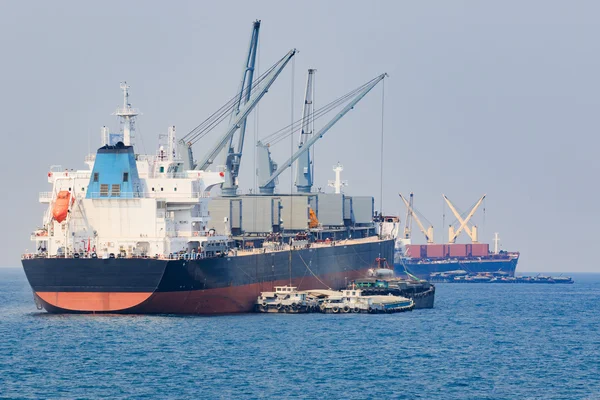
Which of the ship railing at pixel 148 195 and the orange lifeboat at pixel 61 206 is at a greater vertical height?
the ship railing at pixel 148 195

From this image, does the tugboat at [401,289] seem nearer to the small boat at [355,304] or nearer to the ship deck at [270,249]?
the small boat at [355,304]

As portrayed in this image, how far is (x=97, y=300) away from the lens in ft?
212

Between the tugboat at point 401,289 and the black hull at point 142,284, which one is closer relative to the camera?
the black hull at point 142,284

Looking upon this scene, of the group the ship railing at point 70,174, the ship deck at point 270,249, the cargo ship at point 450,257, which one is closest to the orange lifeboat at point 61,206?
the ship deck at point 270,249

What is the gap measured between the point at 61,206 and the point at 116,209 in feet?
10.3

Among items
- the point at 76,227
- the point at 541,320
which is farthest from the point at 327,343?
the point at 541,320

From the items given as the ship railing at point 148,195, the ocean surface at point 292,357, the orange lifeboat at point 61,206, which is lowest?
the ocean surface at point 292,357

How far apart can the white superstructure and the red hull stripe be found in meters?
2.37

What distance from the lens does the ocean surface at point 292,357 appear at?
1858 inches

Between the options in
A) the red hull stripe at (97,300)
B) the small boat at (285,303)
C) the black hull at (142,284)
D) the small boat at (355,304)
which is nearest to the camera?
the black hull at (142,284)

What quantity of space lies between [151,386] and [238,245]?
38403 millimetres

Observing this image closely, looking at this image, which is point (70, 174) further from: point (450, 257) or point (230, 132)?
point (450, 257)

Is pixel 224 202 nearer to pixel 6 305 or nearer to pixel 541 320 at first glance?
pixel 6 305

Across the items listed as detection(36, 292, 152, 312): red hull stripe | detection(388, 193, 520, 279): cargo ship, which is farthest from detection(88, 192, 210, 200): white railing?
detection(388, 193, 520, 279): cargo ship
